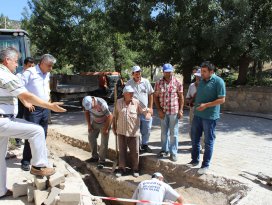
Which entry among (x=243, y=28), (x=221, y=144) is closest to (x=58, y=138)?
(x=221, y=144)

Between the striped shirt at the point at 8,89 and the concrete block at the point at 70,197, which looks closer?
the striped shirt at the point at 8,89

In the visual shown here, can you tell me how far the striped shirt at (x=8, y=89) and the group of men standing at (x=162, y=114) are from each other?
2227 mm

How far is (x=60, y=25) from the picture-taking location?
18.6 metres

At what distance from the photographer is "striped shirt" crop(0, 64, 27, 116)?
13.2 feet

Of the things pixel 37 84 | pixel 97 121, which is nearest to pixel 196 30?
pixel 97 121

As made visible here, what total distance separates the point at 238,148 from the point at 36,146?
190 inches

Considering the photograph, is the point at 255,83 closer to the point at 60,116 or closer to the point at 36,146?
the point at 60,116

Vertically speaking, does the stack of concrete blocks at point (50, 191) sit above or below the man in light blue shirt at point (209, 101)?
below

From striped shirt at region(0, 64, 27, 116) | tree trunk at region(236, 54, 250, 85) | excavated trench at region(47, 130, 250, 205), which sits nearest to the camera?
striped shirt at region(0, 64, 27, 116)

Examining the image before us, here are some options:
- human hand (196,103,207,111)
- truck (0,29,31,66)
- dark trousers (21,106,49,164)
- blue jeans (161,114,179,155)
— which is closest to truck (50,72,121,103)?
truck (0,29,31,66)

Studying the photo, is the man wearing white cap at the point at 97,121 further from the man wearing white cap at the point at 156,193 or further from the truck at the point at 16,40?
the truck at the point at 16,40

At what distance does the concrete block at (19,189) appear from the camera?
183 inches

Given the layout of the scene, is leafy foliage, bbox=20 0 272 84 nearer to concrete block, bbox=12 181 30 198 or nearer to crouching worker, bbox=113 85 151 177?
crouching worker, bbox=113 85 151 177

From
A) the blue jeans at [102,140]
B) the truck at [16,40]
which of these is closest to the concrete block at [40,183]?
the blue jeans at [102,140]
